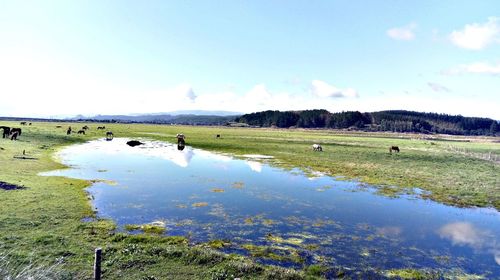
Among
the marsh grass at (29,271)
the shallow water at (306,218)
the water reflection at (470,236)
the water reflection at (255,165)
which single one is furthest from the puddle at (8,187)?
the water reflection at (470,236)

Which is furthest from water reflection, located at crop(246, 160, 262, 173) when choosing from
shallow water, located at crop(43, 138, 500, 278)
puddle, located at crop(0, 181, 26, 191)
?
puddle, located at crop(0, 181, 26, 191)

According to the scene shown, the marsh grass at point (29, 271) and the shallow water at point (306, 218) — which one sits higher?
the marsh grass at point (29, 271)

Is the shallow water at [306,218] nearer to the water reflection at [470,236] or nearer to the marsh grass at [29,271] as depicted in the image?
the water reflection at [470,236]

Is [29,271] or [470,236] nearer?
[29,271]

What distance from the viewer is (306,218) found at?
72.7 ft

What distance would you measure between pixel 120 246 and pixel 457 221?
72.9 feet

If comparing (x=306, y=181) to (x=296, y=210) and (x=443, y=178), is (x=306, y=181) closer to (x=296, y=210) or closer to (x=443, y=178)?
(x=296, y=210)

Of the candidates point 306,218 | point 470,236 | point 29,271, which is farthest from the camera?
point 306,218

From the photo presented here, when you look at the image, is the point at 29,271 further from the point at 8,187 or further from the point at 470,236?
the point at 470,236

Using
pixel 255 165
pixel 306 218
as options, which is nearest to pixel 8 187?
pixel 306 218

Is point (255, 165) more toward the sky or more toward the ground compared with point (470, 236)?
more toward the sky

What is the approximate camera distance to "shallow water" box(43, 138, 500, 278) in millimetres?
16391

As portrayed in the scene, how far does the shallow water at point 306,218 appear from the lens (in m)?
16.4

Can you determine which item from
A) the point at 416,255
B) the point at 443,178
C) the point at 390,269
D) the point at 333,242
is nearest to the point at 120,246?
the point at 333,242
